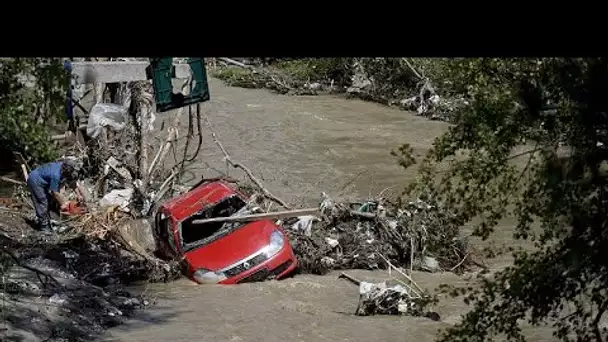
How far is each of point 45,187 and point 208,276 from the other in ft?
12.5

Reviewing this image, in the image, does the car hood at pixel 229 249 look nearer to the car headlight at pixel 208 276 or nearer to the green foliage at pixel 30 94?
the car headlight at pixel 208 276

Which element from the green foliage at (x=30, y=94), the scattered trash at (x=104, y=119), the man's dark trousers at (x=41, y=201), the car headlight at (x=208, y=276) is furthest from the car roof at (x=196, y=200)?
the green foliage at (x=30, y=94)

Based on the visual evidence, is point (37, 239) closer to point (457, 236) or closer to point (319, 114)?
point (457, 236)

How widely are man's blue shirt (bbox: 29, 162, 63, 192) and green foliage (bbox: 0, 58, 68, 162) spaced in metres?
7.13

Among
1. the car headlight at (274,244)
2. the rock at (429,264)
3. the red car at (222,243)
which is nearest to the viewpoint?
the red car at (222,243)

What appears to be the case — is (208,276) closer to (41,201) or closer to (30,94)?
(41,201)

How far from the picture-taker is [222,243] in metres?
14.6

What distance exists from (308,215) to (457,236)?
2623 millimetres

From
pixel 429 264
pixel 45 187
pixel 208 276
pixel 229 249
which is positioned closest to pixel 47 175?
pixel 45 187

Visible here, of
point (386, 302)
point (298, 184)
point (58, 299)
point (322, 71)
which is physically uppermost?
point (322, 71)

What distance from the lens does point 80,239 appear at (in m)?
16.0

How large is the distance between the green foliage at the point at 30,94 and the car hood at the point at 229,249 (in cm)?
562

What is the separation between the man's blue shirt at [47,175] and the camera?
1634 cm
